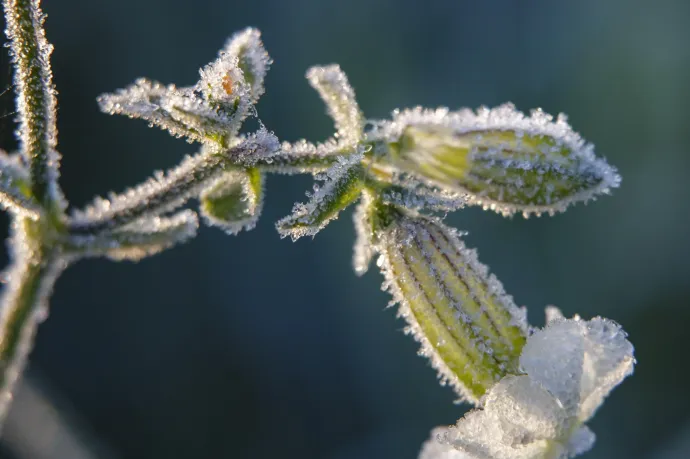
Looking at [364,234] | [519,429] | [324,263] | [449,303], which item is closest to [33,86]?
[364,234]

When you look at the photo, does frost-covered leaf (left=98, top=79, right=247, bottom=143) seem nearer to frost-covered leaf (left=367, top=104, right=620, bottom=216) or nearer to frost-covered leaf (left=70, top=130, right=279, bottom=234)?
frost-covered leaf (left=70, top=130, right=279, bottom=234)

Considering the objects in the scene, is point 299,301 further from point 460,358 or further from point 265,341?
point 460,358

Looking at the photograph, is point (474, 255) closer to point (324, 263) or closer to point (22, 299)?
point (22, 299)

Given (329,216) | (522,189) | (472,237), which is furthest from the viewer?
(472,237)

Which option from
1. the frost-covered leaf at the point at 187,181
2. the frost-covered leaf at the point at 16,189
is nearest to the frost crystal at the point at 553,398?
the frost-covered leaf at the point at 187,181

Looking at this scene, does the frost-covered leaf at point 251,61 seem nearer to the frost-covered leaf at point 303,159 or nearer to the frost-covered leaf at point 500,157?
the frost-covered leaf at point 303,159

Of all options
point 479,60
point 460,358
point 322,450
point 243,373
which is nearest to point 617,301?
point 479,60

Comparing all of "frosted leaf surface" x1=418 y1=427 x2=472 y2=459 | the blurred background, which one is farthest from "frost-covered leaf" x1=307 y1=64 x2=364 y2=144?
the blurred background
